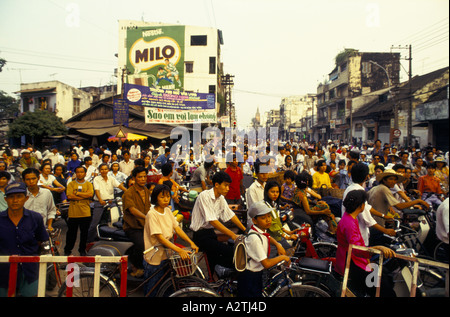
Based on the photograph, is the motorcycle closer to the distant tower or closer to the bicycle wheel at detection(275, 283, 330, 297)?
the bicycle wheel at detection(275, 283, 330, 297)

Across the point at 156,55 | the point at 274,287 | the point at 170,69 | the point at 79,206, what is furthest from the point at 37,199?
the point at 156,55

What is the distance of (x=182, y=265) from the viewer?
3.21m

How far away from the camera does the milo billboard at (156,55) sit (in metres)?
32.3

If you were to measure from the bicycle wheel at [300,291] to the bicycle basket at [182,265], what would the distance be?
89 centimetres

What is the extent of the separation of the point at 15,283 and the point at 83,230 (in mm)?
2775

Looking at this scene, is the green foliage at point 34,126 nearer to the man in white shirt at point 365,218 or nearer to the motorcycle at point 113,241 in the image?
the motorcycle at point 113,241

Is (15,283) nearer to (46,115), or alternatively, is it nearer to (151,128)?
(151,128)

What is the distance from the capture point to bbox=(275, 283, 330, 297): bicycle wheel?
3.07 m

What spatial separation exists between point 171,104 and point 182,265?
722 inches

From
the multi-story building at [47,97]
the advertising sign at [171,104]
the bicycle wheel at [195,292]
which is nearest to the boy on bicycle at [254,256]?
the bicycle wheel at [195,292]

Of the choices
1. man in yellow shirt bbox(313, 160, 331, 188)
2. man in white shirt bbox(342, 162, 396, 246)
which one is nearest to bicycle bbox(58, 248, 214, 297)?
man in white shirt bbox(342, 162, 396, 246)

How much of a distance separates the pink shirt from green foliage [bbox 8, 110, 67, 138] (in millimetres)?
25934

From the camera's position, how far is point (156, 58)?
32.7m
